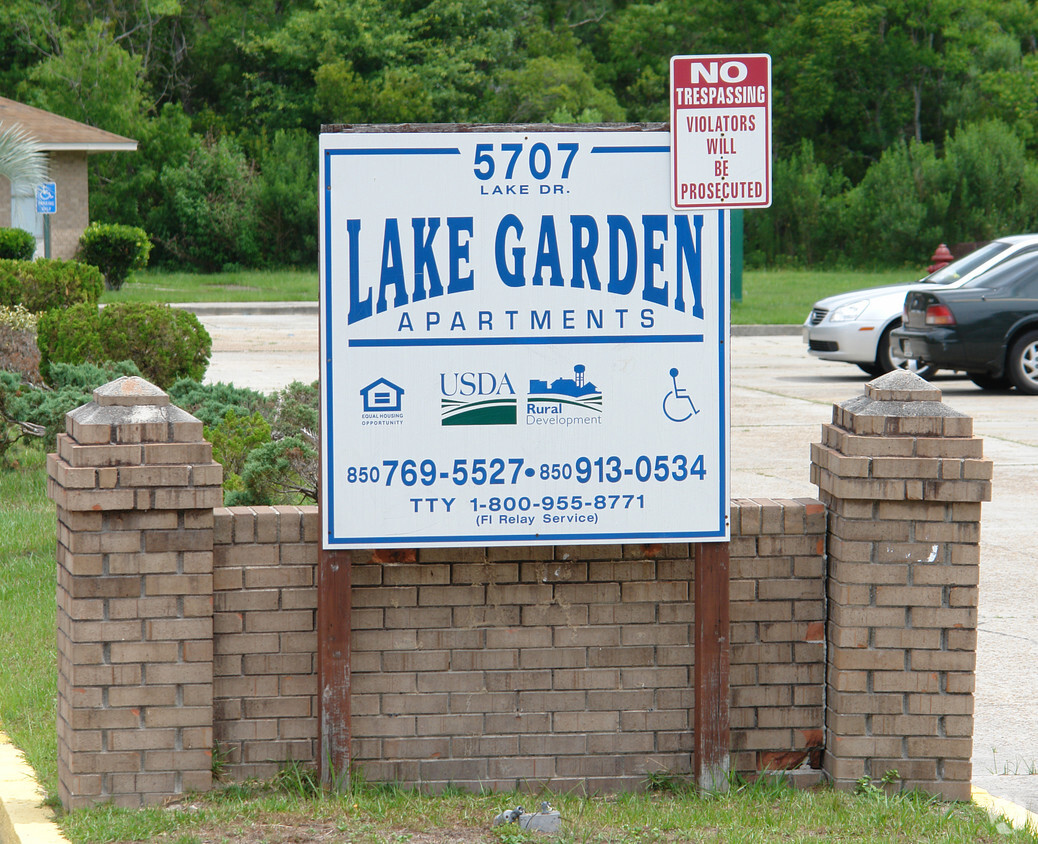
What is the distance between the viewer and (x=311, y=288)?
31.3 m

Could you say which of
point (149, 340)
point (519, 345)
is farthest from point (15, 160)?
point (519, 345)

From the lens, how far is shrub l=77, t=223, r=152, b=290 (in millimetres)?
29438

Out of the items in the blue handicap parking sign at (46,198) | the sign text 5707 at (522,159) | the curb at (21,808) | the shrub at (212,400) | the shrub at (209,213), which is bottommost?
the curb at (21,808)

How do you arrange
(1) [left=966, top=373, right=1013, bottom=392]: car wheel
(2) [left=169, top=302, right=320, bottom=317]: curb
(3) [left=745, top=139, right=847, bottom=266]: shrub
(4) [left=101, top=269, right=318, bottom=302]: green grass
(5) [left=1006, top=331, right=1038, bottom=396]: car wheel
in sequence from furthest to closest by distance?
(3) [left=745, top=139, right=847, bottom=266]: shrub → (4) [left=101, top=269, right=318, bottom=302]: green grass → (2) [left=169, top=302, right=320, bottom=317]: curb → (1) [left=966, top=373, right=1013, bottom=392]: car wheel → (5) [left=1006, top=331, right=1038, bottom=396]: car wheel

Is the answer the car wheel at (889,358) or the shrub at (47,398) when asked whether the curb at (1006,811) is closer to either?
the shrub at (47,398)

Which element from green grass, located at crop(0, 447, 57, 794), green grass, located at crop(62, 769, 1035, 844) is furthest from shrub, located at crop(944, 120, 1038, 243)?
green grass, located at crop(62, 769, 1035, 844)

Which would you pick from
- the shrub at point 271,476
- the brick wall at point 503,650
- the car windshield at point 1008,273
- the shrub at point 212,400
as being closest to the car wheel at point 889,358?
the car windshield at point 1008,273

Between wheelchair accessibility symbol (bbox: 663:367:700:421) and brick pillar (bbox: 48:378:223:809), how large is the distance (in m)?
1.34

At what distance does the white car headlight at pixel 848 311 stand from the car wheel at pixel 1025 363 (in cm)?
→ 186

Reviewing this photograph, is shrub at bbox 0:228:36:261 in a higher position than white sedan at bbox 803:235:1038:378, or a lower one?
higher

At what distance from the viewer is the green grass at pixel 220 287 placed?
28.2m

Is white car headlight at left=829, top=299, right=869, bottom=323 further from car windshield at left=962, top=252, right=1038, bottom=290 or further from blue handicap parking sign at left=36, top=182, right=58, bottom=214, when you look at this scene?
blue handicap parking sign at left=36, top=182, right=58, bottom=214

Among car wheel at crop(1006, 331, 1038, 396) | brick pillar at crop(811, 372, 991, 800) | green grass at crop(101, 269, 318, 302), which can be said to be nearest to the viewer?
brick pillar at crop(811, 372, 991, 800)

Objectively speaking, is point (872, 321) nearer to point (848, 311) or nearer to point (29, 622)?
point (848, 311)
